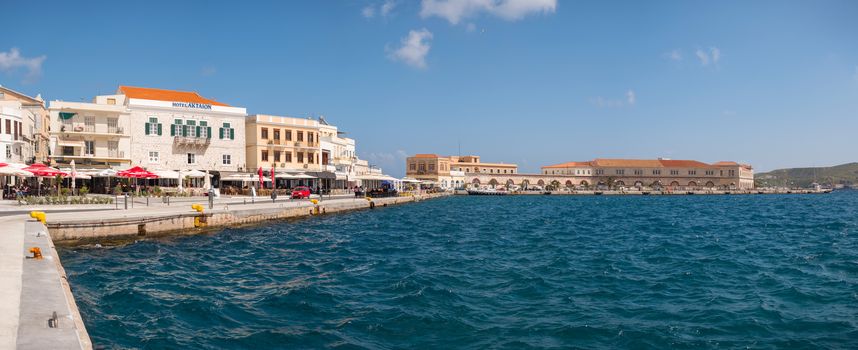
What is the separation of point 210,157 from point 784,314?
47.1 metres

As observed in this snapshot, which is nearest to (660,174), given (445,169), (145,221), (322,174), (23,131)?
(445,169)

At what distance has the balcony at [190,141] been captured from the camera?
1874 inches

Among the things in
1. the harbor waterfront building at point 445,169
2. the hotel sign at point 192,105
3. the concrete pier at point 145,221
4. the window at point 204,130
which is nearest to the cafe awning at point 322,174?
the window at point 204,130

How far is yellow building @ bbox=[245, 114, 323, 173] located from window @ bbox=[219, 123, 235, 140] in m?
2.27

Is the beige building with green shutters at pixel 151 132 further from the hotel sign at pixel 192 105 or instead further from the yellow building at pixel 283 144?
the yellow building at pixel 283 144

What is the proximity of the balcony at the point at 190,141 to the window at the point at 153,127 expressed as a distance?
144cm

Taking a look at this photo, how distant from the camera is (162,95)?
49.7 meters

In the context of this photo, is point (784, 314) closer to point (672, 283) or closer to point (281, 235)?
point (672, 283)

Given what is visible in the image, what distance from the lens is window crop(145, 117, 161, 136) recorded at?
153ft

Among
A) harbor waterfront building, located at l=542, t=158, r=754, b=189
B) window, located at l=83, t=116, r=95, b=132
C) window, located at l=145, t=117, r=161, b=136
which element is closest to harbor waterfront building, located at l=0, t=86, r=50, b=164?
window, located at l=83, t=116, r=95, b=132

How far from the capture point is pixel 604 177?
140m

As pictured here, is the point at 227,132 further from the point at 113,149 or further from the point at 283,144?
the point at 113,149

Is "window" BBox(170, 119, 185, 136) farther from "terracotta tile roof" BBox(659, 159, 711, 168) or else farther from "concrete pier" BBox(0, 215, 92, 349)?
"terracotta tile roof" BBox(659, 159, 711, 168)

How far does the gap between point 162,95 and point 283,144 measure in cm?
1151
